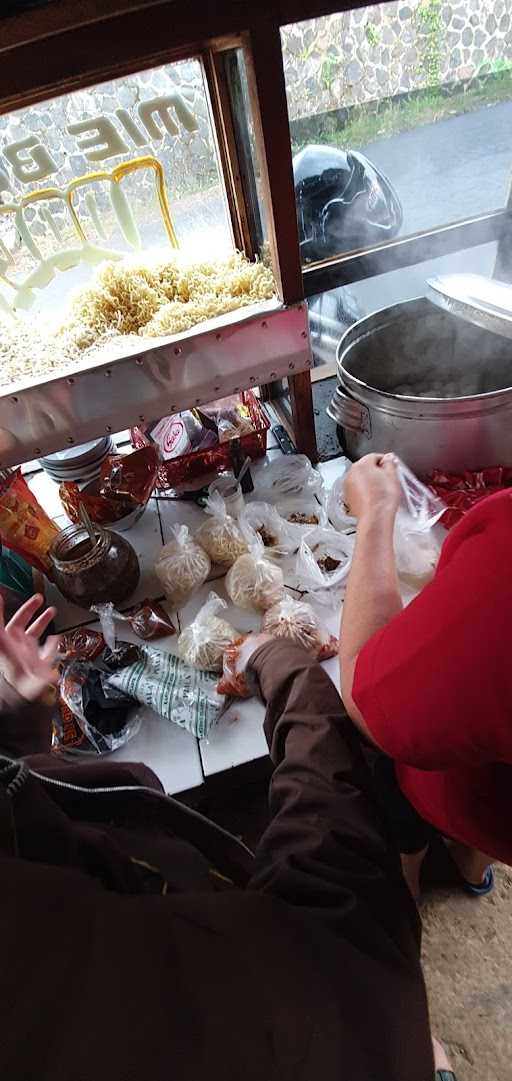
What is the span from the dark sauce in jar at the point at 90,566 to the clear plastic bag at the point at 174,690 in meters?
0.26

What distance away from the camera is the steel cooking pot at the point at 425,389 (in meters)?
1.63

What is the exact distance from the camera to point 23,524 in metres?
1.77

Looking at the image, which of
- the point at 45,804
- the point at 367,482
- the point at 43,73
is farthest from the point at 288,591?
the point at 43,73

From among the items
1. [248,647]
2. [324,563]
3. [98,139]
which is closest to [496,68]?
[98,139]

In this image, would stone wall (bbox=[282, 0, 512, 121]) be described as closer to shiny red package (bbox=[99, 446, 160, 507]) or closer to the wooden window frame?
the wooden window frame

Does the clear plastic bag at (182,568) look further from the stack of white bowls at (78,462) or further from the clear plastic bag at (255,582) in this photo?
the stack of white bowls at (78,462)

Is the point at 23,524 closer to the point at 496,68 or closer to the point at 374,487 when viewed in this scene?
the point at 374,487

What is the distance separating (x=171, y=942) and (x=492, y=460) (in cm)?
160

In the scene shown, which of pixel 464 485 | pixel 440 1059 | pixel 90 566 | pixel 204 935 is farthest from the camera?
pixel 464 485

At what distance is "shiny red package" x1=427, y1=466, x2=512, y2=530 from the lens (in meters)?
1.75

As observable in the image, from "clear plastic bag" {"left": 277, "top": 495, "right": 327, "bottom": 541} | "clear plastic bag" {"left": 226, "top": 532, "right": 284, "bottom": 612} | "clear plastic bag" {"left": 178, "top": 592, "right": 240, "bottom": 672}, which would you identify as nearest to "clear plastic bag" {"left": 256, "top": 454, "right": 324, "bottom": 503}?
"clear plastic bag" {"left": 277, "top": 495, "right": 327, "bottom": 541}

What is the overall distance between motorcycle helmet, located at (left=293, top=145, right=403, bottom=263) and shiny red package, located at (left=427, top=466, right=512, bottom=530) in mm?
892

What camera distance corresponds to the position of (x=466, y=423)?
65.1 inches

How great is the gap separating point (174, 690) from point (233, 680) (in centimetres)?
16
